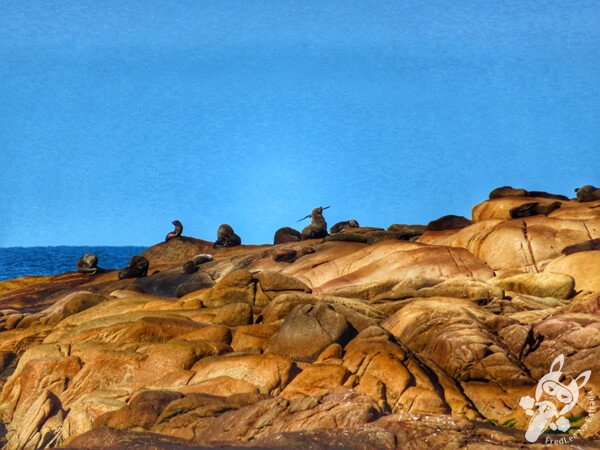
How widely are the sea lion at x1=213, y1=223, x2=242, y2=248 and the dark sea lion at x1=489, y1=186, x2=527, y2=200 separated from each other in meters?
12.4

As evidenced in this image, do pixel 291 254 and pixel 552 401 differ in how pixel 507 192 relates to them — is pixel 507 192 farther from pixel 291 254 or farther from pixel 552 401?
pixel 552 401

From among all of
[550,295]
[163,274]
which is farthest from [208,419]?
[163,274]

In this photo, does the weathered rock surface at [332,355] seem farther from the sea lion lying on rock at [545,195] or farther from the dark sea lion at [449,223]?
the sea lion lying on rock at [545,195]

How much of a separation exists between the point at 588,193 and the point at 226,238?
15.9m

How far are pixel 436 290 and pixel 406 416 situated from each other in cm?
820

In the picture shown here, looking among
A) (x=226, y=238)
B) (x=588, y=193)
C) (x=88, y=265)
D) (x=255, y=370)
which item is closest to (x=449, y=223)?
(x=588, y=193)

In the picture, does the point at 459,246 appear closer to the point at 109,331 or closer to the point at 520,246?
the point at 520,246

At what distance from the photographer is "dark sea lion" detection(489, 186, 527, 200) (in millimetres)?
30906

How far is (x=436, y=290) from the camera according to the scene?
2105 centimetres

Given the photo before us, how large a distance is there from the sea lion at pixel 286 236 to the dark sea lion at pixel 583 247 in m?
13.8

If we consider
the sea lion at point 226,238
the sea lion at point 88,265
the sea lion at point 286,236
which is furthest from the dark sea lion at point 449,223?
the sea lion at point 88,265

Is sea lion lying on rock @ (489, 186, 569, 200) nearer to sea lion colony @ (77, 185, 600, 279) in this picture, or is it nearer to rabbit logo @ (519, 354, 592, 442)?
sea lion colony @ (77, 185, 600, 279)

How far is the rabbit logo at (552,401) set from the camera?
1444cm

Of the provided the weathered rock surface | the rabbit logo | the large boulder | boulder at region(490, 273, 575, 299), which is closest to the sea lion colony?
the weathered rock surface
